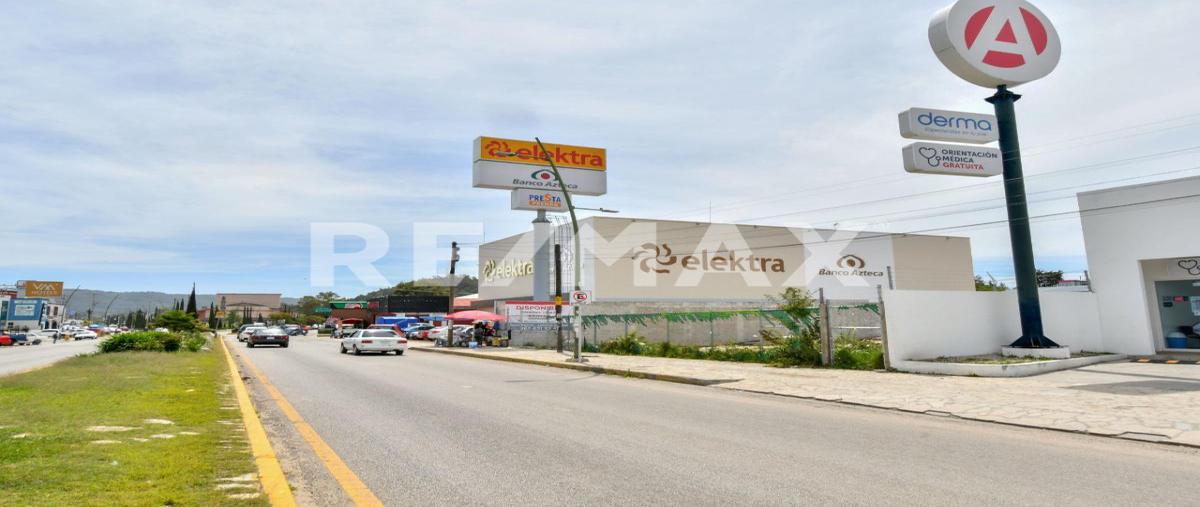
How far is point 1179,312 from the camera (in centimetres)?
1908

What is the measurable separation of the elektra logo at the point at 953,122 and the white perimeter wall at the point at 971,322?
488 cm

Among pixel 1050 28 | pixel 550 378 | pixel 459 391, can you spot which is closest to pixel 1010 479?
pixel 459 391

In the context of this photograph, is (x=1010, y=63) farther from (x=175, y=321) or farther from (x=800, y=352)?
(x=175, y=321)

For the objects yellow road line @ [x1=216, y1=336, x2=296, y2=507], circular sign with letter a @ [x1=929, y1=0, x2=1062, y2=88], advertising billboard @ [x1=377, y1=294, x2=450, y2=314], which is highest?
circular sign with letter a @ [x1=929, y1=0, x2=1062, y2=88]

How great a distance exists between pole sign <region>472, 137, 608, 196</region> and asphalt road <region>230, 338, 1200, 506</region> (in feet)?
103

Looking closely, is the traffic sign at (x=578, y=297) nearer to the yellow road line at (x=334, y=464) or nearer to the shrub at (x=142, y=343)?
the yellow road line at (x=334, y=464)

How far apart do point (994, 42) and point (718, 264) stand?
1237 inches

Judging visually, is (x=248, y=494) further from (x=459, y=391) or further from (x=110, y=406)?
(x=459, y=391)

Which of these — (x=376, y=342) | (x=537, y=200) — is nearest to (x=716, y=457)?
Answer: (x=376, y=342)

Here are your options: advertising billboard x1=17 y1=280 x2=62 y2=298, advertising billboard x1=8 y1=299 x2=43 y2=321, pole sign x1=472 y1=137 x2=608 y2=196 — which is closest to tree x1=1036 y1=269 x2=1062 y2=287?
pole sign x1=472 y1=137 x2=608 y2=196

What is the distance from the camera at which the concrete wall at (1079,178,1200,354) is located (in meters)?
18.0

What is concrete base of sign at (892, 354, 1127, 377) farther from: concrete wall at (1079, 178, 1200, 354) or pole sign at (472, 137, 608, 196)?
pole sign at (472, 137, 608, 196)

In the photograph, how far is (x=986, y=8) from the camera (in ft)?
58.9

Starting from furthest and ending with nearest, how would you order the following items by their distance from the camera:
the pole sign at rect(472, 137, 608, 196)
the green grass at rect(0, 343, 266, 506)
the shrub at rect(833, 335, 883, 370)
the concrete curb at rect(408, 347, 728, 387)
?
1. the pole sign at rect(472, 137, 608, 196)
2. the shrub at rect(833, 335, 883, 370)
3. the concrete curb at rect(408, 347, 728, 387)
4. the green grass at rect(0, 343, 266, 506)
